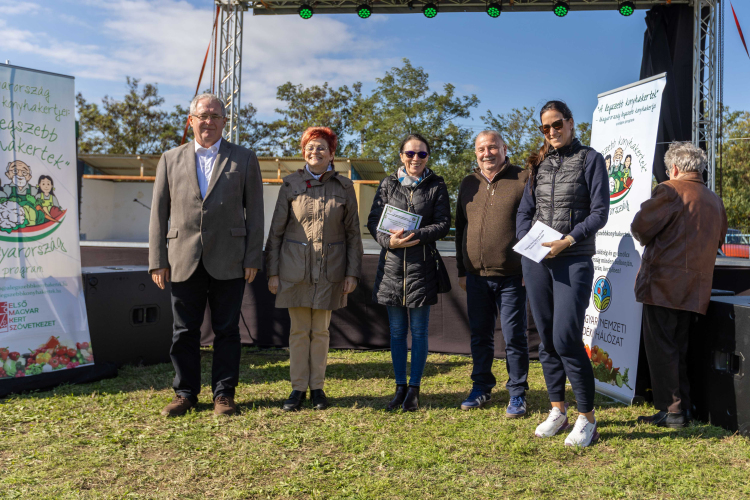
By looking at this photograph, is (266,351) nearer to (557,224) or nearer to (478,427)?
(478,427)

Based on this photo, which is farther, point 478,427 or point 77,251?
point 77,251

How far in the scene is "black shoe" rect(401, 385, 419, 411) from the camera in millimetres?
3121

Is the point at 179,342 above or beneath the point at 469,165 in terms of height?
beneath

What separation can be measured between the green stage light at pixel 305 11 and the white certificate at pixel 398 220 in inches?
231

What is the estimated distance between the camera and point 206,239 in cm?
291

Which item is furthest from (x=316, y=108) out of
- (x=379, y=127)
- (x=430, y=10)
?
(x=430, y=10)

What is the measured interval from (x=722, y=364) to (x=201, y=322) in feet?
9.60

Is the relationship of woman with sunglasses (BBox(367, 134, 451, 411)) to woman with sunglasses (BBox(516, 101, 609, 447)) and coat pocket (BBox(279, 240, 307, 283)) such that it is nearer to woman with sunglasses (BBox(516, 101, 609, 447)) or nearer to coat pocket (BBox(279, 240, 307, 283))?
coat pocket (BBox(279, 240, 307, 283))

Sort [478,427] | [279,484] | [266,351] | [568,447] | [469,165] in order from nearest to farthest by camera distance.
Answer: [279,484], [568,447], [478,427], [266,351], [469,165]

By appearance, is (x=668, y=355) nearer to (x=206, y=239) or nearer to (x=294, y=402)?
(x=294, y=402)

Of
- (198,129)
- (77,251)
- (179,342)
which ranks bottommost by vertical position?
(179,342)

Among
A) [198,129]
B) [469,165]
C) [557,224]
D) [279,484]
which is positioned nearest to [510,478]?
[279,484]

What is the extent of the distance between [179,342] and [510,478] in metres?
1.96

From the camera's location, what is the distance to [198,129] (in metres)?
3.01
